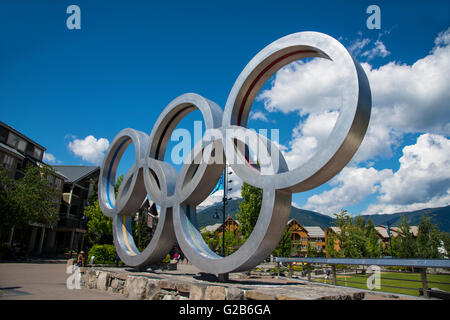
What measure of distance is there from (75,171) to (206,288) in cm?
4946

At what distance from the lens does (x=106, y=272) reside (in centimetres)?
1034

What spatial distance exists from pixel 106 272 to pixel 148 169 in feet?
13.4

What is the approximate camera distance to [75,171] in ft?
163

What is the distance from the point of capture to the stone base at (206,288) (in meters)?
5.93

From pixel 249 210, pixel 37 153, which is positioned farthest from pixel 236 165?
pixel 37 153

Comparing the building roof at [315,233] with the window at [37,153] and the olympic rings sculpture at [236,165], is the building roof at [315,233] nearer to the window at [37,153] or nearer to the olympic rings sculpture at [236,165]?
the window at [37,153]

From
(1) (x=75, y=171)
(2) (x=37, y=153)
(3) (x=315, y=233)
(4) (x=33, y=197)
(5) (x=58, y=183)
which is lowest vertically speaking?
(3) (x=315, y=233)

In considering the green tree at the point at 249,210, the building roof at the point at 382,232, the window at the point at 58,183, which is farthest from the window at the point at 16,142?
the building roof at the point at 382,232

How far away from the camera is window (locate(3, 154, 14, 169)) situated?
33.0m

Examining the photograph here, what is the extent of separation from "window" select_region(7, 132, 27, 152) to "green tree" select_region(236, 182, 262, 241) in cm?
2893

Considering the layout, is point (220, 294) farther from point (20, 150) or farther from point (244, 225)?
point (20, 150)

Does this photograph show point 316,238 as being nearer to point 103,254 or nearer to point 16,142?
point 103,254

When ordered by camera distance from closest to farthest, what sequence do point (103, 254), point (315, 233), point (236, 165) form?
point (236, 165), point (103, 254), point (315, 233)

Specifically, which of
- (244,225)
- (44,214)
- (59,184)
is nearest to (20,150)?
(59,184)
